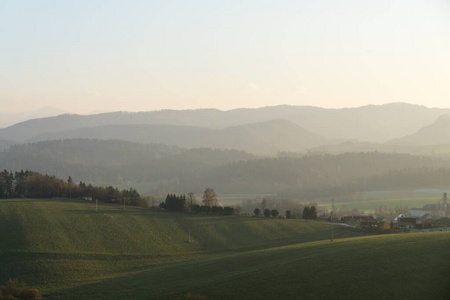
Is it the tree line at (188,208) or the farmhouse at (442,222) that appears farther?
the tree line at (188,208)

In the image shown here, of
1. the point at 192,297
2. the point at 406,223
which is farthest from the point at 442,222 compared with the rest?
the point at 192,297

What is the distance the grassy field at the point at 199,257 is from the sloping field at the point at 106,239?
137 mm

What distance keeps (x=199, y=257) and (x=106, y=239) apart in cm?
1374

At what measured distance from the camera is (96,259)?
234 ft

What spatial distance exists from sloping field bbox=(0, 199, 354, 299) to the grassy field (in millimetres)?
137

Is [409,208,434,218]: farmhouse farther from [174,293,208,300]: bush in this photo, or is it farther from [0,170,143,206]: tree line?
[174,293,208,300]: bush

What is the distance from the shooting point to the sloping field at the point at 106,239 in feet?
213

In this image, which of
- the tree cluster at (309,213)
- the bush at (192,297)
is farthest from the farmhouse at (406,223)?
the bush at (192,297)

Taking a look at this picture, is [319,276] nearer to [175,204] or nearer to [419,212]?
[175,204]

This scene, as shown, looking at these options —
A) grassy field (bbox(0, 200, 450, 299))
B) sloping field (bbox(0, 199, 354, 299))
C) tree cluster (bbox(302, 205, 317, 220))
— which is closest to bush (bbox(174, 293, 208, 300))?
grassy field (bbox(0, 200, 450, 299))

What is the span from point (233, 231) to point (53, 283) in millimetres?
34989

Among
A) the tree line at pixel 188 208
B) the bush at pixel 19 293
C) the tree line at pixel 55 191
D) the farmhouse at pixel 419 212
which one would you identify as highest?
the tree line at pixel 55 191

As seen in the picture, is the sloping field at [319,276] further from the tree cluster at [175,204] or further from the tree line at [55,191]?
the tree line at [55,191]

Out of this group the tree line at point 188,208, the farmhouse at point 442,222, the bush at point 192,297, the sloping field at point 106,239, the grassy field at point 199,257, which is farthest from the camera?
the tree line at point 188,208
